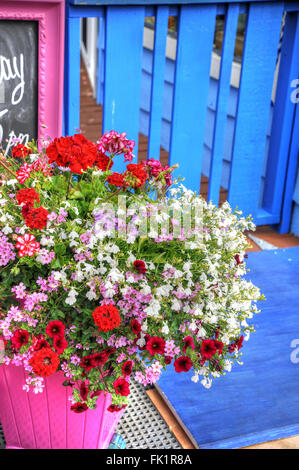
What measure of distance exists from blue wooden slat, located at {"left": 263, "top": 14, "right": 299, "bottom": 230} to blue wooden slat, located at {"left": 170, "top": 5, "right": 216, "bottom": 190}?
1.75ft

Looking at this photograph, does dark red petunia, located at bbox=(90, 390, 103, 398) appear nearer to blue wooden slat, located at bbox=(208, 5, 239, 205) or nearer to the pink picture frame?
the pink picture frame

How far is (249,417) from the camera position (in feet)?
6.98

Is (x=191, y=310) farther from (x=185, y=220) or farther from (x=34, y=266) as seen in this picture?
(x=34, y=266)

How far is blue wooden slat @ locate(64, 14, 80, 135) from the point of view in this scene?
261 cm

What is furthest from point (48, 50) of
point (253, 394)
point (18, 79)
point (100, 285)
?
point (253, 394)

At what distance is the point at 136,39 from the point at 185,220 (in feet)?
4.56

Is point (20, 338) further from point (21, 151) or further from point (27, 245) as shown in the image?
point (21, 151)

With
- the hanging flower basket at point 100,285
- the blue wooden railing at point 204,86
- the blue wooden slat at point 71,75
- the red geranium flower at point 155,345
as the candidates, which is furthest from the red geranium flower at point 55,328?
the blue wooden railing at point 204,86

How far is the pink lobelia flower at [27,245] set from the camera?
1493mm

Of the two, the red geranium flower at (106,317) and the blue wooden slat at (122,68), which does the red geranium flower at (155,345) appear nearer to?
the red geranium flower at (106,317)

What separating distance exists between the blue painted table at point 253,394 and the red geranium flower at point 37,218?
952 mm

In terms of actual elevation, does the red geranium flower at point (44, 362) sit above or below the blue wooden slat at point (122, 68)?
below

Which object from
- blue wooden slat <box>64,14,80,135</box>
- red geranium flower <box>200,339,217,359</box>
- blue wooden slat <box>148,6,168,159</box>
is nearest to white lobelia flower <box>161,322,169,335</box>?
red geranium flower <box>200,339,217,359</box>
